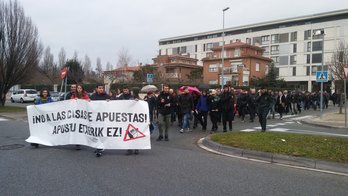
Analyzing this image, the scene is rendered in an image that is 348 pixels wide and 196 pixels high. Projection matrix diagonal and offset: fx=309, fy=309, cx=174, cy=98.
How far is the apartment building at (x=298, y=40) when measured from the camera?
67.8m

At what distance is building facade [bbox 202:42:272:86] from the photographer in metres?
59.0

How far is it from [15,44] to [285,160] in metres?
21.6

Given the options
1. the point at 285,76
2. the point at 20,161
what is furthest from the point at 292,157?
the point at 285,76

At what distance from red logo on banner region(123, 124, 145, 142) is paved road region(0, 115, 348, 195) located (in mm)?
450

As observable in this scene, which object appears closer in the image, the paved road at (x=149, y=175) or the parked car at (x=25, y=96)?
the paved road at (x=149, y=175)

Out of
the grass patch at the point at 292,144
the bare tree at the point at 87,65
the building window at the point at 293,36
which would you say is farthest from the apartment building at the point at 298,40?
the grass patch at the point at 292,144

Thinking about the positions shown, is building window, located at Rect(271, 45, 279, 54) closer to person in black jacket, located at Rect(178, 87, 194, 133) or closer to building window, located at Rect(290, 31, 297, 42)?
building window, located at Rect(290, 31, 297, 42)

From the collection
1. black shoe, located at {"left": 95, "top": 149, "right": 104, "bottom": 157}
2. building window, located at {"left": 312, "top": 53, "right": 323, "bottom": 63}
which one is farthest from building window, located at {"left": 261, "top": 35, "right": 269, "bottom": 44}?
black shoe, located at {"left": 95, "top": 149, "right": 104, "bottom": 157}

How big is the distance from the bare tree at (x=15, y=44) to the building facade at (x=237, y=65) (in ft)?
130

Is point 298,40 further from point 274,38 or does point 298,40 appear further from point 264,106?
point 264,106

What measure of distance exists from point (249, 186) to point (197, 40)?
91231 mm

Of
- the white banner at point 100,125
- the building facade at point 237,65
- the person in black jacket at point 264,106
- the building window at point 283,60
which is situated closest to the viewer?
the white banner at point 100,125

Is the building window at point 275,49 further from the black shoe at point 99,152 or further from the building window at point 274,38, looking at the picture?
the black shoe at point 99,152

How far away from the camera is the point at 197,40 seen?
310 ft
